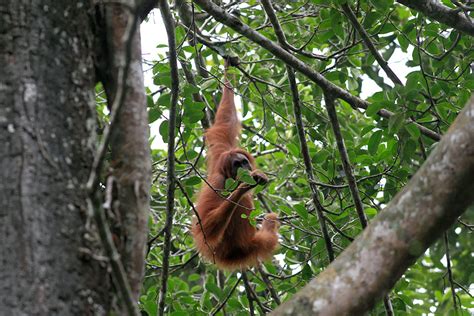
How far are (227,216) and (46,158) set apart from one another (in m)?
4.49

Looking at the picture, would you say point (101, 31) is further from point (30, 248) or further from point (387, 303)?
point (387, 303)

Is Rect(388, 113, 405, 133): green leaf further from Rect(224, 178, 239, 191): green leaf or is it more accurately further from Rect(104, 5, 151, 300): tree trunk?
Rect(104, 5, 151, 300): tree trunk

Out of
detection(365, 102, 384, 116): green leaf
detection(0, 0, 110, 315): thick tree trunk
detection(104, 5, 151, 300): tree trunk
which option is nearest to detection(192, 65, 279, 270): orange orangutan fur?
detection(365, 102, 384, 116): green leaf

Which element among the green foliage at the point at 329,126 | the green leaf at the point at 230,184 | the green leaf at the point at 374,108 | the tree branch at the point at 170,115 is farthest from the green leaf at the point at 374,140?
the tree branch at the point at 170,115

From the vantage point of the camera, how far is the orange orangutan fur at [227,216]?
6.76m

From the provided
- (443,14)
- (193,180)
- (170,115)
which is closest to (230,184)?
(193,180)

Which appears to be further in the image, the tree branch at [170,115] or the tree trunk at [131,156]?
the tree branch at [170,115]

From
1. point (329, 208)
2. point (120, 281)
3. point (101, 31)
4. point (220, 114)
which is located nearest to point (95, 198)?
point (120, 281)

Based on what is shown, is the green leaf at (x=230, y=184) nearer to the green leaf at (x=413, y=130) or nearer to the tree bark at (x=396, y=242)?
the green leaf at (x=413, y=130)

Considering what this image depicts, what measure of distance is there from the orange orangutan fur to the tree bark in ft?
13.8

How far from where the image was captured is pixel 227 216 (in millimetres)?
6703

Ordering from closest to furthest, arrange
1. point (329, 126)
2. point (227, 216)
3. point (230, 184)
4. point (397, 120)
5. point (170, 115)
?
point (170, 115) < point (397, 120) < point (230, 184) < point (329, 126) < point (227, 216)

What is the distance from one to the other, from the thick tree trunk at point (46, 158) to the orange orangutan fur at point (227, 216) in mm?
4069

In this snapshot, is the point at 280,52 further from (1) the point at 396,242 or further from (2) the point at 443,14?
(1) the point at 396,242
